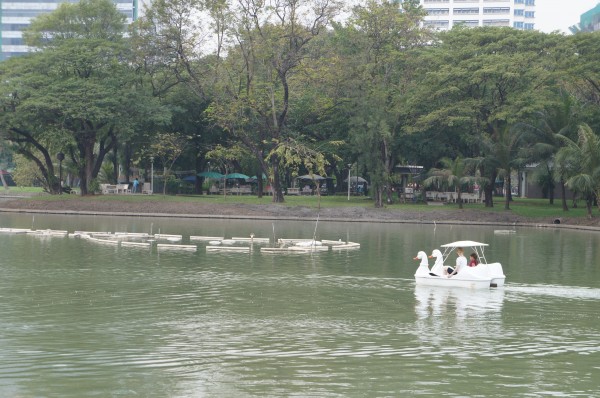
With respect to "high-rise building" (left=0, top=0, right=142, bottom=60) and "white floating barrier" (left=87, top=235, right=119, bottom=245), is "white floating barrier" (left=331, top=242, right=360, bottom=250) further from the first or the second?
"high-rise building" (left=0, top=0, right=142, bottom=60)

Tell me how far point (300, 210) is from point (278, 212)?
178cm

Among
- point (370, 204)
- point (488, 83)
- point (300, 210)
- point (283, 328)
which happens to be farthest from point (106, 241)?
point (488, 83)

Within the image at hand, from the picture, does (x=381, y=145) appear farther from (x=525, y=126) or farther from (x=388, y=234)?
(x=388, y=234)

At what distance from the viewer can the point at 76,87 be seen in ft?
219

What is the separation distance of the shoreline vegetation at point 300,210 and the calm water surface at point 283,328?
2582 cm

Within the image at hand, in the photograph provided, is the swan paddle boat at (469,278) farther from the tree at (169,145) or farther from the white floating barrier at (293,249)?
the tree at (169,145)

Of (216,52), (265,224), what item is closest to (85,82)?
(216,52)

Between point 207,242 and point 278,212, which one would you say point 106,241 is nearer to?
point 207,242

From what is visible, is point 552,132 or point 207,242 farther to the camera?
point 552,132

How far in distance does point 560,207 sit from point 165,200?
112ft

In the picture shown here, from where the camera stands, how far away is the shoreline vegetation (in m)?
63.1

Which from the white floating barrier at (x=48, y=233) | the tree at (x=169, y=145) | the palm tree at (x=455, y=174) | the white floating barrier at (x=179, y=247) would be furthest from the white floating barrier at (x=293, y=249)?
the tree at (x=169, y=145)

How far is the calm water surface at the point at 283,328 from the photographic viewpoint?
606 inches

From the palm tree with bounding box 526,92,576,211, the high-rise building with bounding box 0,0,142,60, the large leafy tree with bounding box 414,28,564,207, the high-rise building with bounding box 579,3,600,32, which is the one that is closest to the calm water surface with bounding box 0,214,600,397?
the palm tree with bounding box 526,92,576,211
